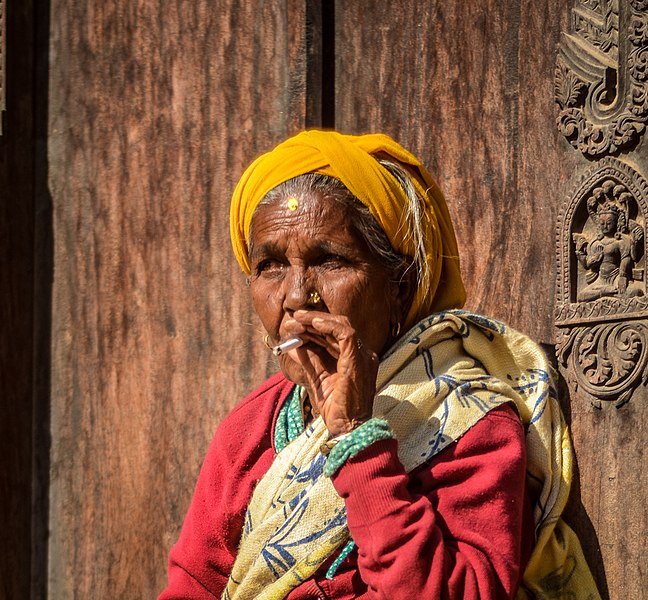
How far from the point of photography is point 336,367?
2010 mm

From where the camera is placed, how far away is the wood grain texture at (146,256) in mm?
2793

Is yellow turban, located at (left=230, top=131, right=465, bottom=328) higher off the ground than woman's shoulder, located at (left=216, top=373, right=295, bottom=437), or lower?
higher

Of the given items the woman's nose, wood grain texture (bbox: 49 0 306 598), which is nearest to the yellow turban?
the woman's nose

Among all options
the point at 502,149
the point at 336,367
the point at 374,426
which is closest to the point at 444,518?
the point at 374,426

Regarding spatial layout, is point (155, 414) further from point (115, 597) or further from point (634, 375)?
point (634, 375)

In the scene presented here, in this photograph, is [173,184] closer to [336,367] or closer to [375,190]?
[375,190]

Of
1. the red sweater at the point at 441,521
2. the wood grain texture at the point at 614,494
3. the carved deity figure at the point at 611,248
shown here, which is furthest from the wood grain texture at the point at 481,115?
the red sweater at the point at 441,521

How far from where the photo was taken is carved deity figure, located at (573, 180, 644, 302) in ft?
6.76

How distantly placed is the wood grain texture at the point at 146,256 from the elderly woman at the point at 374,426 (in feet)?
1.71

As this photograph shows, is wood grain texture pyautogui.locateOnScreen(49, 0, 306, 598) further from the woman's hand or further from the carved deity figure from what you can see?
the carved deity figure

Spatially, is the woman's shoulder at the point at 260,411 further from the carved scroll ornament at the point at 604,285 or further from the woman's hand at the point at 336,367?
the carved scroll ornament at the point at 604,285

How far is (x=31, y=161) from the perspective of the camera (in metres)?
3.10

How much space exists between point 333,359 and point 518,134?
2.08 ft

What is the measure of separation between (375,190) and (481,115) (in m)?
0.43
